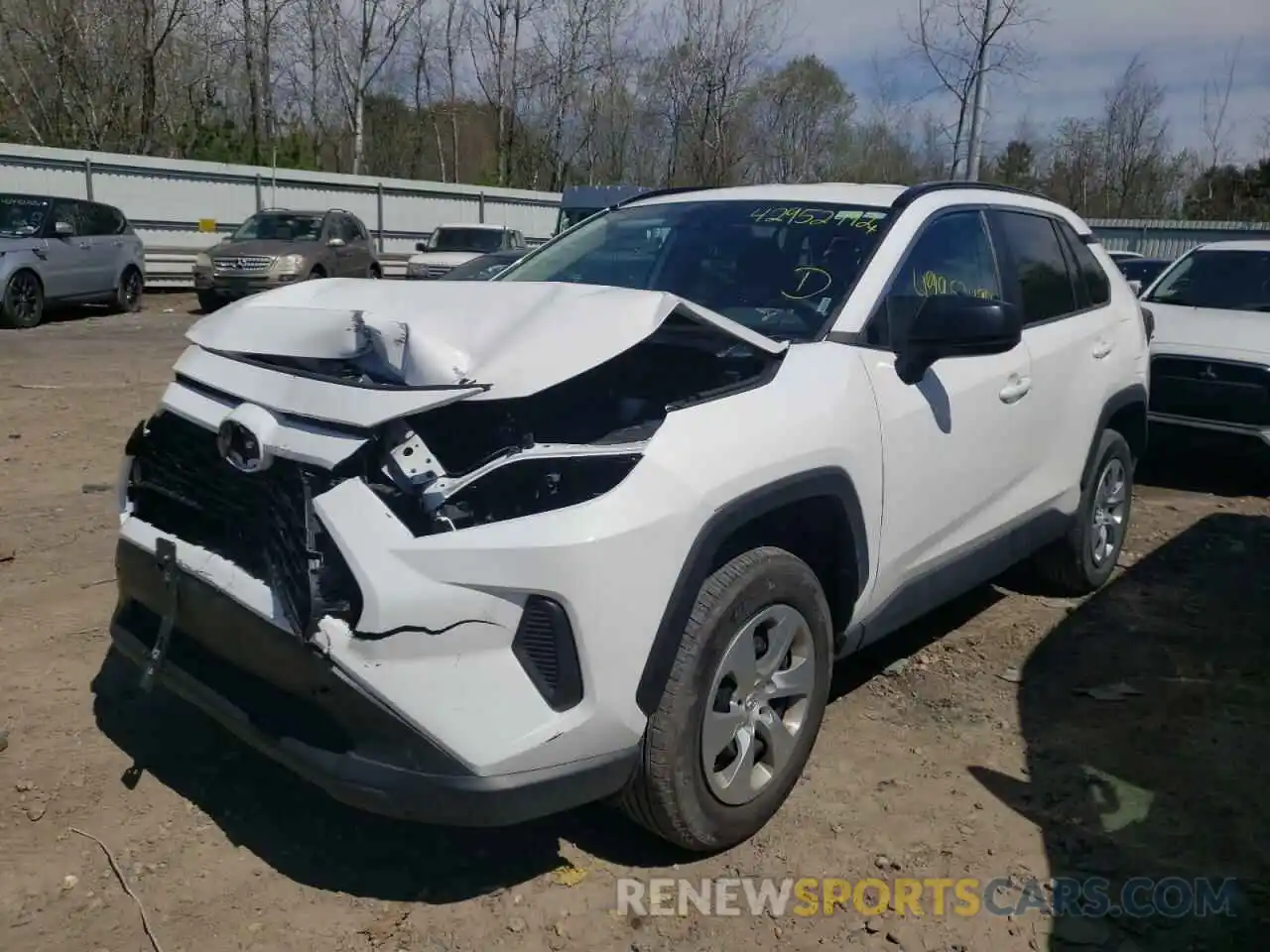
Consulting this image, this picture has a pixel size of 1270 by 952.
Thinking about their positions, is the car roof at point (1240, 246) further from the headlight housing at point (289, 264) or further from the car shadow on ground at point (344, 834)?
the headlight housing at point (289, 264)

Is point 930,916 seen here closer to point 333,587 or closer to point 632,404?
point 632,404

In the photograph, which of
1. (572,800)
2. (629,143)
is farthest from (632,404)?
(629,143)

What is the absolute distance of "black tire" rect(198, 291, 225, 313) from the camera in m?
16.5

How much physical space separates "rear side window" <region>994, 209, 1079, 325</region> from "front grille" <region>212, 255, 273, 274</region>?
1350cm

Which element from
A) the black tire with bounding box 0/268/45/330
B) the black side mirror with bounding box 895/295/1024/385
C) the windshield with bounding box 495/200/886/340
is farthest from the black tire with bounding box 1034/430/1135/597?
the black tire with bounding box 0/268/45/330

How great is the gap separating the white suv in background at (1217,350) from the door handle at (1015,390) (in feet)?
12.4

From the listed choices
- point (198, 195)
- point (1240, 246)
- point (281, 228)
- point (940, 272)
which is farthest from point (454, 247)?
point (940, 272)

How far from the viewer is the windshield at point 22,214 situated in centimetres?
1404

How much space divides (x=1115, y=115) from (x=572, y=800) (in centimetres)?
3839

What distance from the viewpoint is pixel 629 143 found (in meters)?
34.6

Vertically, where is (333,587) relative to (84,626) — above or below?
above

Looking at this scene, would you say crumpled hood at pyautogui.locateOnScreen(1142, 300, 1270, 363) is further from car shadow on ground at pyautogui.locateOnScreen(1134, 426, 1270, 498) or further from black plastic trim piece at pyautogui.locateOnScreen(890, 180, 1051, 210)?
black plastic trim piece at pyautogui.locateOnScreen(890, 180, 1051, 210)

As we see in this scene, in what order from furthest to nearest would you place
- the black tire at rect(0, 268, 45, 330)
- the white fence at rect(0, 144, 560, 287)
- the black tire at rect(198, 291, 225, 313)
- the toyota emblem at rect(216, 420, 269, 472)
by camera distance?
the white fence at rect(0, 144, 560, 287), the black tire at rect(198, 291, 225, 313), the black tire at rect(0, 268, 45, 330), the toyota emblem at rect(216, 420, 269, 472)

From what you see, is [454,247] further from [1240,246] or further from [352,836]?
[352,836]
